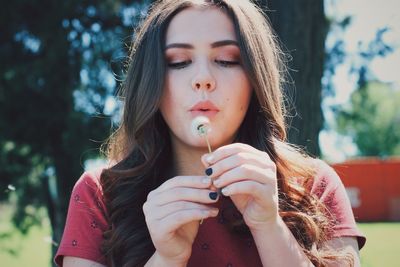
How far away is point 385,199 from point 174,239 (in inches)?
1102

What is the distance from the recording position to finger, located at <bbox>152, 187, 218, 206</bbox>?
5.15 ft

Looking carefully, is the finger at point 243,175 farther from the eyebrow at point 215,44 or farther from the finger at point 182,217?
the eyebrow at point 215,44

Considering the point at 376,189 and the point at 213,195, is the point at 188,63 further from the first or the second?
the point at 376,189

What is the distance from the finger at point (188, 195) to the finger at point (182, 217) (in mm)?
37

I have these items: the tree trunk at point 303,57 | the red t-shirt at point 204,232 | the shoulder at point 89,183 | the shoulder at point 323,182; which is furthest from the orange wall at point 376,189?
the shoulder at point 89,183

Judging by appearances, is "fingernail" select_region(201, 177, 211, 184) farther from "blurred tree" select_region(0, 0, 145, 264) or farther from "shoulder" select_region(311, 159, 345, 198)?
"blurred tree" select_region(0, 0, 145, 264)

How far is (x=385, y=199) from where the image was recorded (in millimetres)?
27453

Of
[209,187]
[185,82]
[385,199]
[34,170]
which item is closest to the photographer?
[209,187]

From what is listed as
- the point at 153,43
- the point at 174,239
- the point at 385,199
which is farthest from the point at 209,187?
the point at 385,199

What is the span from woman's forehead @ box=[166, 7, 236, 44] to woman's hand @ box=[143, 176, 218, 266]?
642mm

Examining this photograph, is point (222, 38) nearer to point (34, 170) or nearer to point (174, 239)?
point (174, 239)

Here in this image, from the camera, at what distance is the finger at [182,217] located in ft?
5.18

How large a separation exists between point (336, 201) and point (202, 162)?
70 cm

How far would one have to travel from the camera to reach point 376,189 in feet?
90.4
